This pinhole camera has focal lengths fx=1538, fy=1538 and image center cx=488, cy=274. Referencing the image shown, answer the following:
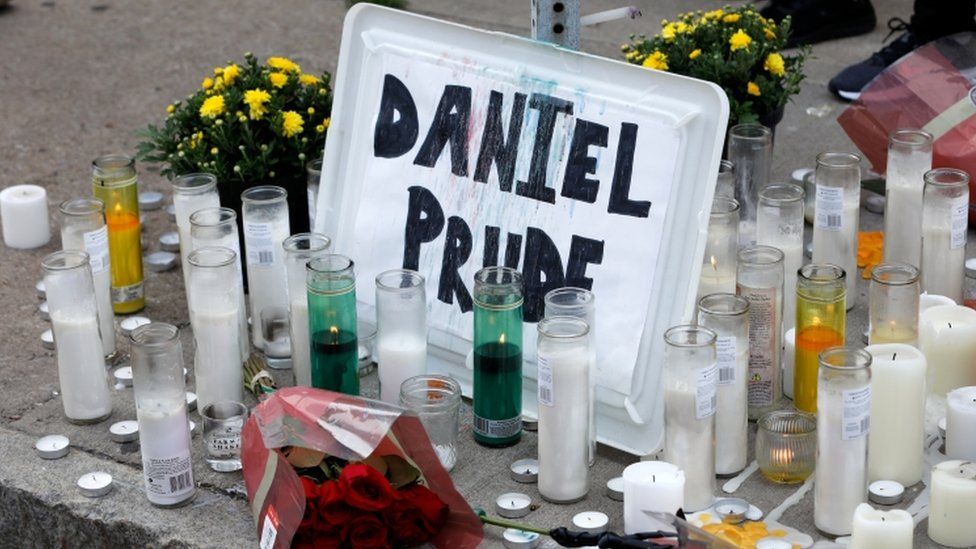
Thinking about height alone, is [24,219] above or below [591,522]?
above

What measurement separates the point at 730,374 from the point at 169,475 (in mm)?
1103

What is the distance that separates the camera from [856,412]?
2709 mm

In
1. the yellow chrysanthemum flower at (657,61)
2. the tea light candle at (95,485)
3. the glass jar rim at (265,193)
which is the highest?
the yellow chrysanthemum flower at (657,61)

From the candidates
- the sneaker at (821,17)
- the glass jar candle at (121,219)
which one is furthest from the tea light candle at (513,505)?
the sneaker at (821,17)

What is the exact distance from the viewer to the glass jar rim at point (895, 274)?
314 cm

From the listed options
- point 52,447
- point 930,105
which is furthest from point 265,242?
point 930,105

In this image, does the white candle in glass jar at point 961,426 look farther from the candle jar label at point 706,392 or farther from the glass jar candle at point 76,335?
the glass jar candle at point 76,335

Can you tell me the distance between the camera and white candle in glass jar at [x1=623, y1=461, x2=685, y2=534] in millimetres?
2740

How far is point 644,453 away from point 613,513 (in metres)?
0.20

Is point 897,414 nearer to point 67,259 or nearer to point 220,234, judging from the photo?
point 220,234

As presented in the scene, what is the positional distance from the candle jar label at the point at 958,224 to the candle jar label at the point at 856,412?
0.95 meters

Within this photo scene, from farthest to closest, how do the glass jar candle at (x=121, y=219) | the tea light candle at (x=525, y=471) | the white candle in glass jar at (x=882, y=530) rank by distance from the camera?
the glass jar candle at (x=121, y=219) < the tea light candle at (x=525, y=471) < the white candle in glass jar at (x=882, y=530)

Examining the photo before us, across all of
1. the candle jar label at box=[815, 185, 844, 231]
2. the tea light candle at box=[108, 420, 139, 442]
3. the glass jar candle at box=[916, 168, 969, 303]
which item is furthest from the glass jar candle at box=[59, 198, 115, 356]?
the glass jar candle at box=[916, 168, 969, 303]

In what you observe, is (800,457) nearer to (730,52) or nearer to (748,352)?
(748,352)
